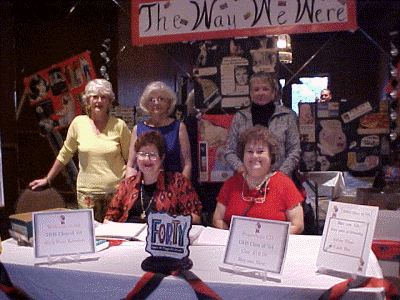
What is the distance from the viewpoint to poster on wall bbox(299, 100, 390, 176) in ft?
9.02

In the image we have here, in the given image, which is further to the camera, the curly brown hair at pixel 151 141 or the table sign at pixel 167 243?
the curly brown hair at pixel 151 141

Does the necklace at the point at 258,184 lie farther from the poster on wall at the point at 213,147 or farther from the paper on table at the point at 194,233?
the poster on wall at the point at 213,147

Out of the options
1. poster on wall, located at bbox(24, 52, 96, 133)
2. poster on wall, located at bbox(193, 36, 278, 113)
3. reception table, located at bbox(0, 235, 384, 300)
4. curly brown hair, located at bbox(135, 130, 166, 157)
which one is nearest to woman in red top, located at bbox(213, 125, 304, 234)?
reception table, located at bbox(0, 235, 384, 300)

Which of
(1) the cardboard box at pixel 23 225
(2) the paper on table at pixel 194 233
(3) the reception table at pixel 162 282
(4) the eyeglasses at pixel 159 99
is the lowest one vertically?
(3) the reception table at pixel 162 282

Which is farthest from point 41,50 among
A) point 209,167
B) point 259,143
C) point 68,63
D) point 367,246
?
point 367,246

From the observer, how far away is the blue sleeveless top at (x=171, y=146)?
2.37 meters

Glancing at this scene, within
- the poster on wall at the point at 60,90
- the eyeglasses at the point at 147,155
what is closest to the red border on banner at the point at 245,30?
the poster on wall at the point at 60,90

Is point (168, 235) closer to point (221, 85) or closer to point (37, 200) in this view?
point (37, 200)

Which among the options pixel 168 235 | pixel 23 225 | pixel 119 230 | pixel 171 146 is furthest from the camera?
pixel 171 146

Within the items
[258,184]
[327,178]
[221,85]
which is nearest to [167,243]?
[258,184]

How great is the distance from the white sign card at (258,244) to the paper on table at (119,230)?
1.80 feet

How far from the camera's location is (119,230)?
171 cm

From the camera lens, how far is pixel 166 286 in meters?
1.21

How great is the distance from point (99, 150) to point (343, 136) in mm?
1715
